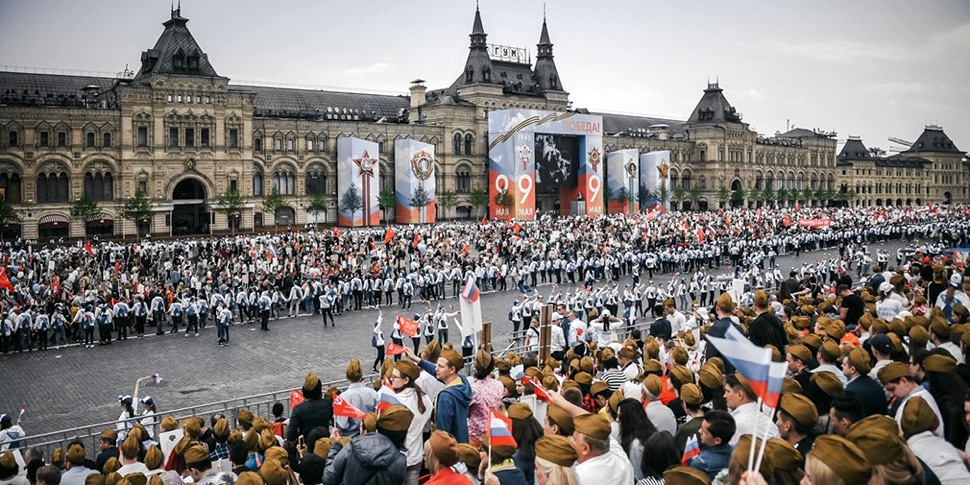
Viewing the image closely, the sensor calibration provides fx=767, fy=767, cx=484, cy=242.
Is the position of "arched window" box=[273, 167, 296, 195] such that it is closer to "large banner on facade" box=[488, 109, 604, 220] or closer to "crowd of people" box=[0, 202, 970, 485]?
"large banner on facade" box=[488, 109, 604, 220]

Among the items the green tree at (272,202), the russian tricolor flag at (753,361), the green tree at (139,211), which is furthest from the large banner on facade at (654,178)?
the russian tricolor flag at (753,361)

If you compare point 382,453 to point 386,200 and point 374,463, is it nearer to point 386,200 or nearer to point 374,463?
point 374,463

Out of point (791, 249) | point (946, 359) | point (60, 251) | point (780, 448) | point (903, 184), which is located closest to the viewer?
point (780, 448)

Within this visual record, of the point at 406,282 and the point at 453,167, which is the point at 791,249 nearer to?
the point at 406,282

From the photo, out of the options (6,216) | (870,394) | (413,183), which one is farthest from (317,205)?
(870,394)

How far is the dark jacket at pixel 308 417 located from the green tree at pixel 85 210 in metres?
47.7

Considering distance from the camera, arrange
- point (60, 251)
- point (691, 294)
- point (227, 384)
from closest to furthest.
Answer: point (227, 384) → point (691, 294) → point (60, 251)

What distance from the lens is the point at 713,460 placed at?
5.32 meters

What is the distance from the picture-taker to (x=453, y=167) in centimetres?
7238

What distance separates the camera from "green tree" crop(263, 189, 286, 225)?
58.8 m

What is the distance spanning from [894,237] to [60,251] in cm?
5378

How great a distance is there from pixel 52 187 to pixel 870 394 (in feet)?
180

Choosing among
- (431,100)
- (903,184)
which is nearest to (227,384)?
(431,100)

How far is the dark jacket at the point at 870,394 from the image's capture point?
701cm
